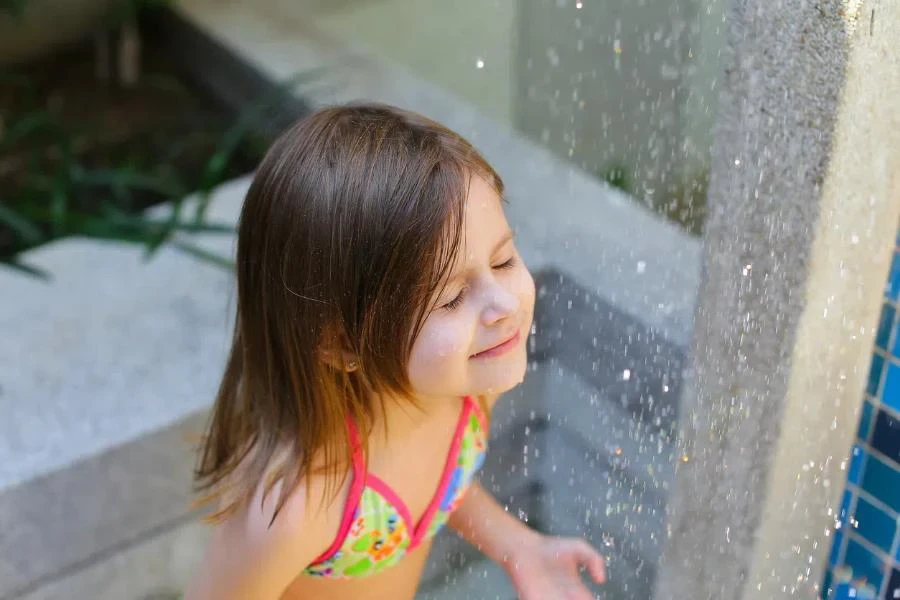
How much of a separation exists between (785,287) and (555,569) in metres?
0.58

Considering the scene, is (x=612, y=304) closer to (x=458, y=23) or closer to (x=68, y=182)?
(x=68, y=182)

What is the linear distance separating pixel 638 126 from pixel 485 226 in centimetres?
83


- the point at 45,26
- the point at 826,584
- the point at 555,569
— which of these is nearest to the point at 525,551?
the point at 555,569

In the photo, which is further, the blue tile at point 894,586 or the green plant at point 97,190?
the green plant at point 97,190

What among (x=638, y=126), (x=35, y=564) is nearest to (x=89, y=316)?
(x=35, y=564)

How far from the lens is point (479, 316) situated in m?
1.20

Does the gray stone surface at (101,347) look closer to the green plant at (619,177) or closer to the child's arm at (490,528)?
the child's arm at (490,528)

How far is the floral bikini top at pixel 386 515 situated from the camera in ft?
4.64

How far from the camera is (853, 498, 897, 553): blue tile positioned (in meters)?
1.40

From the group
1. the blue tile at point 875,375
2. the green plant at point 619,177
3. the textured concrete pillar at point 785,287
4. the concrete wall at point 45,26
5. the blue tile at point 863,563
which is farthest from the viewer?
the concrete wall at point 45,26

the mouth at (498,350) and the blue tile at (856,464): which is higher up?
the mouth at (498,350)

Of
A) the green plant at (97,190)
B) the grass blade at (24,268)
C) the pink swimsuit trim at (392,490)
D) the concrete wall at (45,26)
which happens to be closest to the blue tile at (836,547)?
the pink swimsuit trim at (392,490)

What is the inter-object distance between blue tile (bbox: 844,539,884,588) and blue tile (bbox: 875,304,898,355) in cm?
31

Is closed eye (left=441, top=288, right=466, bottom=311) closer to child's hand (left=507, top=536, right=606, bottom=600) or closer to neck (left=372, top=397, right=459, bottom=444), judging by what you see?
neck (left=372, top=397, right=459, bottom=444)
